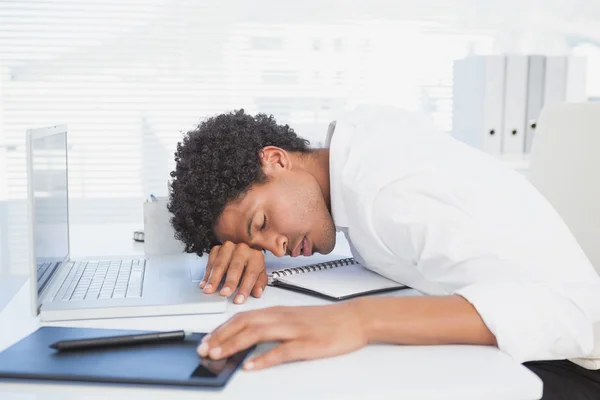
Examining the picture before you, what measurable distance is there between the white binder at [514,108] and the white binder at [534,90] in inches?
0.7

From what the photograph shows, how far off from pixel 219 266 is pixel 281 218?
0.58 feet

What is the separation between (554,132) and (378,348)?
1042 millimetres

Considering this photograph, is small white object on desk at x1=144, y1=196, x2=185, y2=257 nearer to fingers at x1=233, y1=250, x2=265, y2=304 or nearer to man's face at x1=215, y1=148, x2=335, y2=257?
man's face at x1=215, y1=148, x2=335, y2=257

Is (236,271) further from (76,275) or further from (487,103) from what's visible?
(487,103)

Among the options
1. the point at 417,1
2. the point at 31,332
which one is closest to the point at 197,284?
the point at 31,332

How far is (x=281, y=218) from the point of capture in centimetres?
124

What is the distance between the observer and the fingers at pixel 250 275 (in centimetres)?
107

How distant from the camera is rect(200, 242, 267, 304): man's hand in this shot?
1.07 metres

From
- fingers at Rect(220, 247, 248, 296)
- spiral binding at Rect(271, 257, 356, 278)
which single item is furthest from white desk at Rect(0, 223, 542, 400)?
spiral binding at Rect(271, 257, 356, 278)

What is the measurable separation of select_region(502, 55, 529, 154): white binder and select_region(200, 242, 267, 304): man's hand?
190cm

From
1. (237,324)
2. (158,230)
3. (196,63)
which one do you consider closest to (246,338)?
(237,324)

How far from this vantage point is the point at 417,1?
139 inches

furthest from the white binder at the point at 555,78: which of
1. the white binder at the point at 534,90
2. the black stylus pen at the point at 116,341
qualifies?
the black stylus pen at the point at 116,341

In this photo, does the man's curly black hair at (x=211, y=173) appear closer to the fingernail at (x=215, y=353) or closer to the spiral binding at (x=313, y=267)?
the spiral binding at (x=313, y=267)
